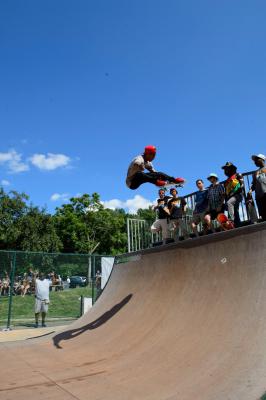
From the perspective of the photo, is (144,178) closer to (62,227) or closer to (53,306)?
(53,306)

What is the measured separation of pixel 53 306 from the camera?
478 inches

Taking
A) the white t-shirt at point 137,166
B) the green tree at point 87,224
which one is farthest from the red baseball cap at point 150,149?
the green tree at point 87,224

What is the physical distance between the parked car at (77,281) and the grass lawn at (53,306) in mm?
188

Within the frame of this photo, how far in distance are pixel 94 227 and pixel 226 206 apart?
36.3m

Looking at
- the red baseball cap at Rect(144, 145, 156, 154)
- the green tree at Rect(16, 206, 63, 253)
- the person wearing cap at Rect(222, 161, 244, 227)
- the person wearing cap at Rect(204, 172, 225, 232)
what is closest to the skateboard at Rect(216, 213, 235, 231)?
the person wearing cap at Rect(222, 161, 244, 227)

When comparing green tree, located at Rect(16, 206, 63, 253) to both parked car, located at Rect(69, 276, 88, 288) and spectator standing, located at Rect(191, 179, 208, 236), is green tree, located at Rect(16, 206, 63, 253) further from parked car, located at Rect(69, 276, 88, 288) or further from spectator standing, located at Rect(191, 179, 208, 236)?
spectator standing, located at Rect(191, 179, 208, 236)

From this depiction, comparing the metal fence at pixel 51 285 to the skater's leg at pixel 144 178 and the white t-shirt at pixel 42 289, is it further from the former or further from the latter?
the skater's leg at pixel 144 178

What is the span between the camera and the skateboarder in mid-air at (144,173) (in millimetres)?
6193

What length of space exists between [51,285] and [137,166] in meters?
7.79

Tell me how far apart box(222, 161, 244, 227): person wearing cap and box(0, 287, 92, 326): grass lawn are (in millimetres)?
7760

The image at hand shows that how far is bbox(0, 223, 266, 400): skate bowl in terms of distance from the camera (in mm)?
3043

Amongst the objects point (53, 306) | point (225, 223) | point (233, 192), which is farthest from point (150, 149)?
point (53, 306)

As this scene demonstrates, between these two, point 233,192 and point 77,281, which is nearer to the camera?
point 233,192

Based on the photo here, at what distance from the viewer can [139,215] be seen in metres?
65.6
